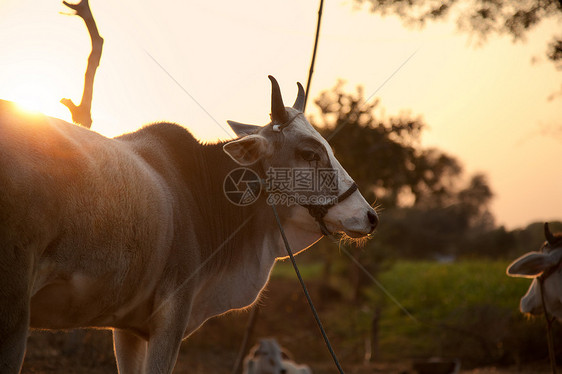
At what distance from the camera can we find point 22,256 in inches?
104

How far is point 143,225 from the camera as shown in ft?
11.0

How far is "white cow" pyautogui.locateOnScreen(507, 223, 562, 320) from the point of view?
5.83 metres

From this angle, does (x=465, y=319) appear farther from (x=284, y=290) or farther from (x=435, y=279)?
(x=284, y=290)

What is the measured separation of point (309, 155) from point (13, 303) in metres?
2.27

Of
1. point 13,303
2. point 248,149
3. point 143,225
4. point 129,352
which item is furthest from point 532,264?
point 13,303

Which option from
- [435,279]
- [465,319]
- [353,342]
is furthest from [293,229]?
[435,279]

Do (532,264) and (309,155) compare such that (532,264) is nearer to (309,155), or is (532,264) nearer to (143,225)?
(309,155)

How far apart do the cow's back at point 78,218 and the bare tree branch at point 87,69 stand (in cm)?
170

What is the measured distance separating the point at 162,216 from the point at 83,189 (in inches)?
24.4

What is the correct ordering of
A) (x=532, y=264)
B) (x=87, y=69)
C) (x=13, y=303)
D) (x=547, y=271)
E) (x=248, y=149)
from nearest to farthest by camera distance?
(x=13, y=303) → (x=248, y=149) → (x=87, y=69) → (x=532, y=264) → (x=547, y=271)

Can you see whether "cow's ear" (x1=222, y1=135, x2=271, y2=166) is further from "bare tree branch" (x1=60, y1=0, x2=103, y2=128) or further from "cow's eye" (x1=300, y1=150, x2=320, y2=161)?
"bare tree branch" (x1=60, y1=0, x2=103, y2=128)

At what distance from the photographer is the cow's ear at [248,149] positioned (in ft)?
13.3

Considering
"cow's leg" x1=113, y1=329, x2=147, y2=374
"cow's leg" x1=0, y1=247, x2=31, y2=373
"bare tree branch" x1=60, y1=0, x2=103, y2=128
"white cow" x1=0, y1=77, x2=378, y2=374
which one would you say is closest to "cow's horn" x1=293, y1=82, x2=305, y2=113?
"white cow" x1=0, y1=77, x2=378, y2=374

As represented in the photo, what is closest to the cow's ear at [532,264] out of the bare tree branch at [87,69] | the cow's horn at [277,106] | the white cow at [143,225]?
the white cow at [143,225]
